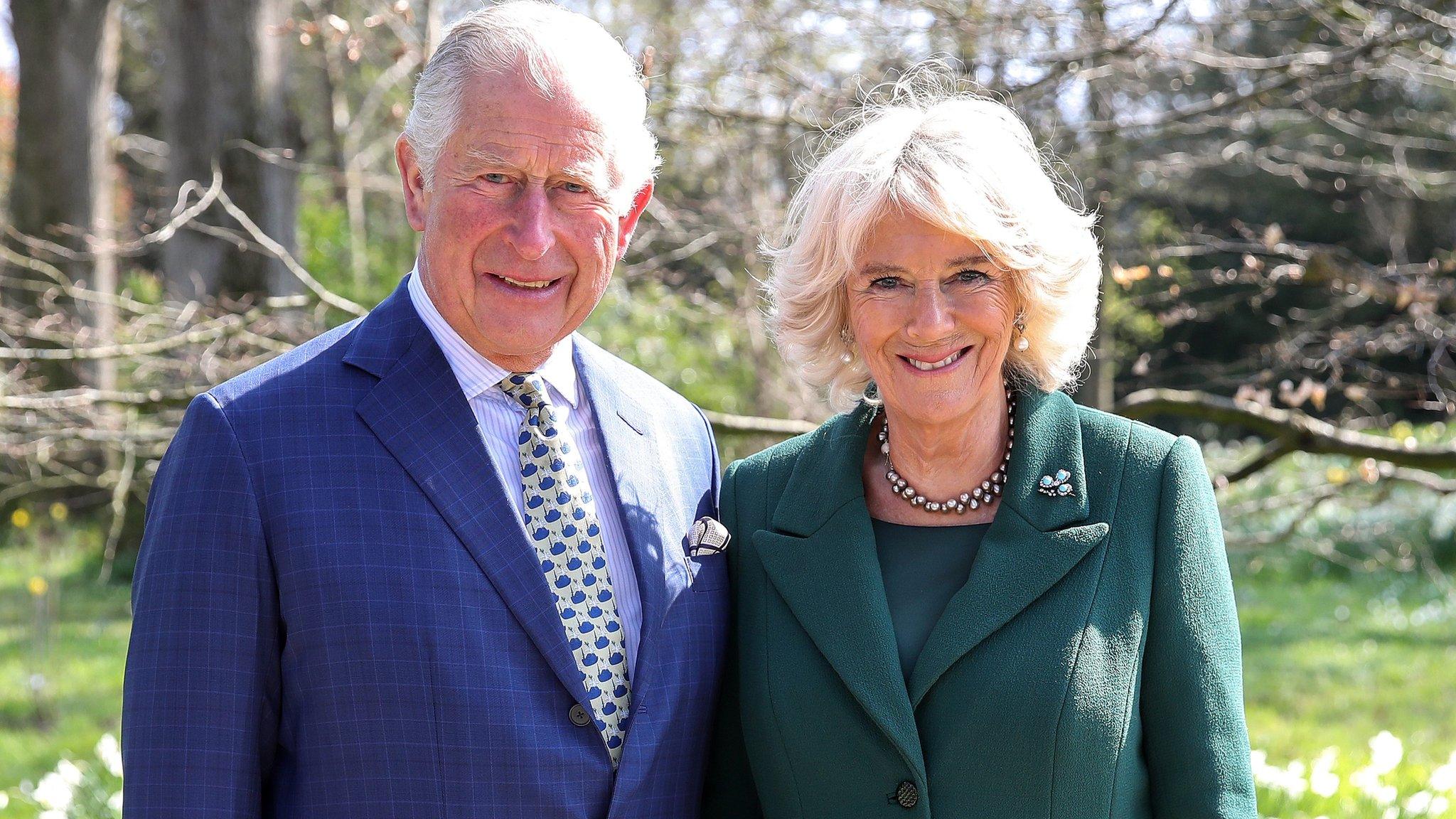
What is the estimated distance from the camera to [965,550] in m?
2.45

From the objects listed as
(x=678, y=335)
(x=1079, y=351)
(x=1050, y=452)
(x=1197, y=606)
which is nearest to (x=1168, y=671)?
(x=1197, y=606)

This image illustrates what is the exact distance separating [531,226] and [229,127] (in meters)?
5.01

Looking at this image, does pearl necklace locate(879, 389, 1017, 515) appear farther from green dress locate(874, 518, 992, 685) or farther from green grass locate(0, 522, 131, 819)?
green grass locate(0, 522, 131, 819)

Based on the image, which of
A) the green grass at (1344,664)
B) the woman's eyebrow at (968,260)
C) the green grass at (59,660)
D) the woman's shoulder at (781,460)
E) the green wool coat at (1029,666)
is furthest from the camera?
the green grass at (1344,664)

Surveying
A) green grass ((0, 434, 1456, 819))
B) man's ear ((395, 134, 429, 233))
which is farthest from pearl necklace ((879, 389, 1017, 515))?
green grass ((0, 434, 1456, 819))

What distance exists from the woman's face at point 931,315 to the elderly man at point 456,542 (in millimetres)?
470

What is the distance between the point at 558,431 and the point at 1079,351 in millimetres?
1007

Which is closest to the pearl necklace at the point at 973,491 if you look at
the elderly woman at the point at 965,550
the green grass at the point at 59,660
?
the elderly woman at the point at 965,550

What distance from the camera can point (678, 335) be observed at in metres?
7.86

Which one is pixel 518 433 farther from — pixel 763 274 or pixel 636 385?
pixel 763 274

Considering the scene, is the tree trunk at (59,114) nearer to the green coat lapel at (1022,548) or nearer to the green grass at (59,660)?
the green grass at (59,660)

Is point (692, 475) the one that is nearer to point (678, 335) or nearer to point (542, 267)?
point (542, 267)

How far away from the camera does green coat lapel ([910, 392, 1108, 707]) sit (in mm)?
2279

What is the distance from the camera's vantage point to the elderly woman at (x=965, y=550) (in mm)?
2201
